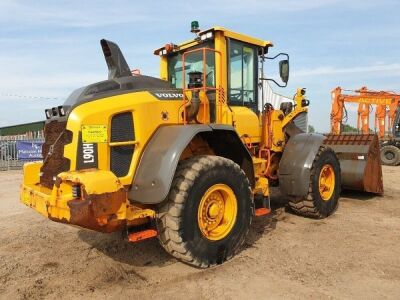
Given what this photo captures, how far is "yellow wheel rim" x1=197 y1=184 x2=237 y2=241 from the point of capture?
457cm

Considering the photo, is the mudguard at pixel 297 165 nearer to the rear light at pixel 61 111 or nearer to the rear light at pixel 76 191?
the rear light at pixel 61 111

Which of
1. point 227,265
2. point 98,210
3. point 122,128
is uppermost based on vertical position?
point 122,128

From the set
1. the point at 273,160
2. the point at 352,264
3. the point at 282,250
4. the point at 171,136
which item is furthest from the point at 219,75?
the point at 352,264

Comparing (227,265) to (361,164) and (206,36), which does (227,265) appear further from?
(361,164)

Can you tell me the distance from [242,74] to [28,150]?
1362 centimetres

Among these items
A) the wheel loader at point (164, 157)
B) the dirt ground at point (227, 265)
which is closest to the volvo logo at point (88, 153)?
the wheel loader at point (164, 157)

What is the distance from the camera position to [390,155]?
1758 centimetres

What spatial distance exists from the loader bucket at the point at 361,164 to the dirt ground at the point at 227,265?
1712mm

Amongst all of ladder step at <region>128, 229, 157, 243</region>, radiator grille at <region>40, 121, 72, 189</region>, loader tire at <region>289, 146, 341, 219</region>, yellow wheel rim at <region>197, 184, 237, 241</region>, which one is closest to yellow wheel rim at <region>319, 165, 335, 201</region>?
loader tire at <region>289, 146, 341, 219</region>

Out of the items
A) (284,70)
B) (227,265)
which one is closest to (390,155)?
(284,70)

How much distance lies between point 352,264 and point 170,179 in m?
2.21

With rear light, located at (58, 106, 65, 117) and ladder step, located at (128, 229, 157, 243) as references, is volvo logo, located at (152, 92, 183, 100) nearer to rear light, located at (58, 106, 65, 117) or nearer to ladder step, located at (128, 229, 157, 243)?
rear light, located at (58, 106, 65, 117)

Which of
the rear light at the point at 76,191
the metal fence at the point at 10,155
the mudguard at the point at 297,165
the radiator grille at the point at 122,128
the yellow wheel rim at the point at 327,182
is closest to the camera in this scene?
the rear light at the point at 76,191

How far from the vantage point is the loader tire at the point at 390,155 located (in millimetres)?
17250
